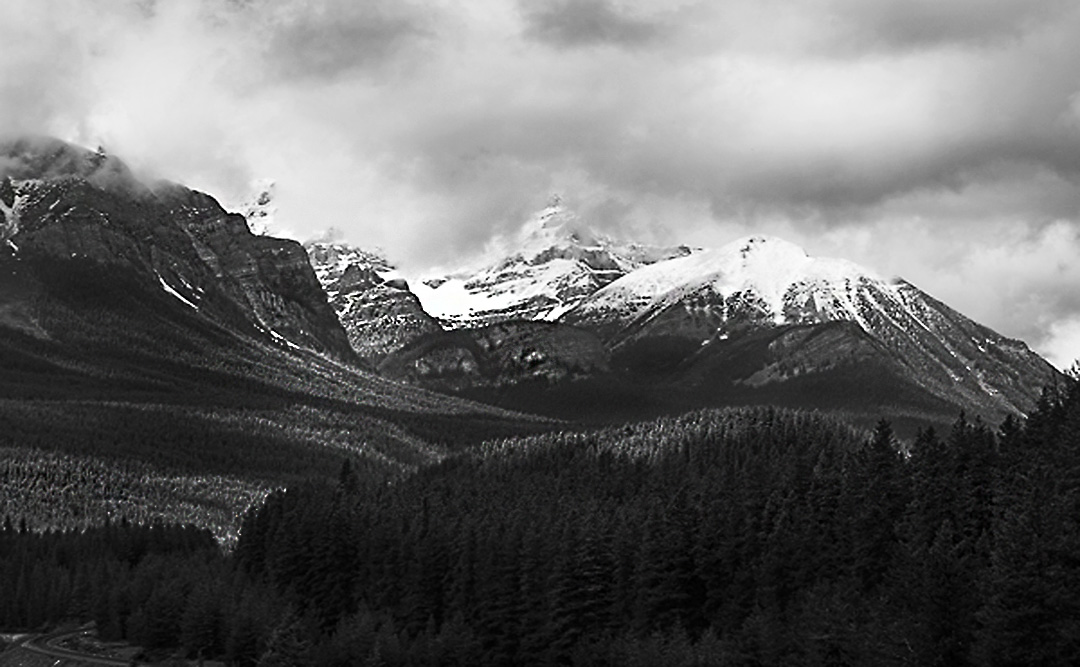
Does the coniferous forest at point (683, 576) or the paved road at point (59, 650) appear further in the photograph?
the paved road at point (59, 650)

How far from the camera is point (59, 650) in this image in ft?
486

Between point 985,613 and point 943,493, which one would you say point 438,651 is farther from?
point 985,613

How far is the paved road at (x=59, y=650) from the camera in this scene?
139650 millimetres

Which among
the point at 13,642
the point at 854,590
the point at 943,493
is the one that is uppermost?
the point at 943,493

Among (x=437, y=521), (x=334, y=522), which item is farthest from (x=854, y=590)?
(x=334, y=522)

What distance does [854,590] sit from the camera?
319 ft

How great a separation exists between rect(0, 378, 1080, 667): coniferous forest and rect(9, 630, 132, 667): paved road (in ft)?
17.7

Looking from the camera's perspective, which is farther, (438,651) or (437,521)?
(437,521)

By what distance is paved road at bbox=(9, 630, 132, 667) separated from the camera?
139650mm

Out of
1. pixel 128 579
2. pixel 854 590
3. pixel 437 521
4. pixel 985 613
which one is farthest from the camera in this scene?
pixel 128 579

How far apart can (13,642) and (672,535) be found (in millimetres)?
82480

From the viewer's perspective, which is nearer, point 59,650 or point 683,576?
point 683,576

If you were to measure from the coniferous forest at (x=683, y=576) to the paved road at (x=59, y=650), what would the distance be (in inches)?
212

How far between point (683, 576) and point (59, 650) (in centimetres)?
6949
